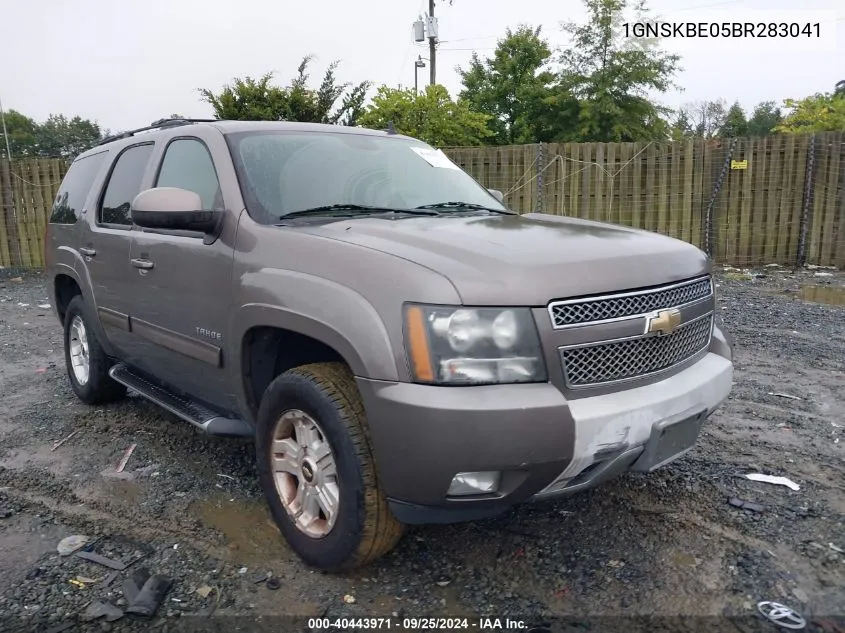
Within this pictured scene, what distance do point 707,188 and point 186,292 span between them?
9.83 meters

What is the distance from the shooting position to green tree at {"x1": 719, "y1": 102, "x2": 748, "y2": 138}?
62.1 metres

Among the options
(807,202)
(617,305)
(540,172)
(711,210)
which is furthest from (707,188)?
(617,305)

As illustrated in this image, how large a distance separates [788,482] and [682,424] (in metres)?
1.32

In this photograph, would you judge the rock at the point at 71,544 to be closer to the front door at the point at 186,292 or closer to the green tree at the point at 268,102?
the front door at the point at 186,292

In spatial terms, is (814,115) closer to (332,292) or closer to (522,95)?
(522,95)

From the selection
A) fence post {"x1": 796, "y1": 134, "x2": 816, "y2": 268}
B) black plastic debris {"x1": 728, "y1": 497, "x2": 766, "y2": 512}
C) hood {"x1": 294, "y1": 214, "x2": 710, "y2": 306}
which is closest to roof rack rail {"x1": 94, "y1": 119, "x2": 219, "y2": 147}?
hood {"x1": 294, "y1": 214, "x2": 710, "y2": 306}

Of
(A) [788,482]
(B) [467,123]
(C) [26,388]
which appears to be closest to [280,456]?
(A) [788,482]

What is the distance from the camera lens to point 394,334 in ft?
7.43

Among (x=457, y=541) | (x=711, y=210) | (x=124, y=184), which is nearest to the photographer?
(x=457, y=541)

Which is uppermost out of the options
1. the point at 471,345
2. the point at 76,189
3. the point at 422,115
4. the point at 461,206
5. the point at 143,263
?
the point at 422,115

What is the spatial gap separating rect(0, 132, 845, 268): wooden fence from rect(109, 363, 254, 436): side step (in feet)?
28.0

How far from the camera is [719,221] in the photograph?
10961mm

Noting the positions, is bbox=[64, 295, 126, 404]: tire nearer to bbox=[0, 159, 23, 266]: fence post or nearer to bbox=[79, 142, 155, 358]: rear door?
bbox=[79, 142, 155, 358]: rear door

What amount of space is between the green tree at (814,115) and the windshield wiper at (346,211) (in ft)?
116
